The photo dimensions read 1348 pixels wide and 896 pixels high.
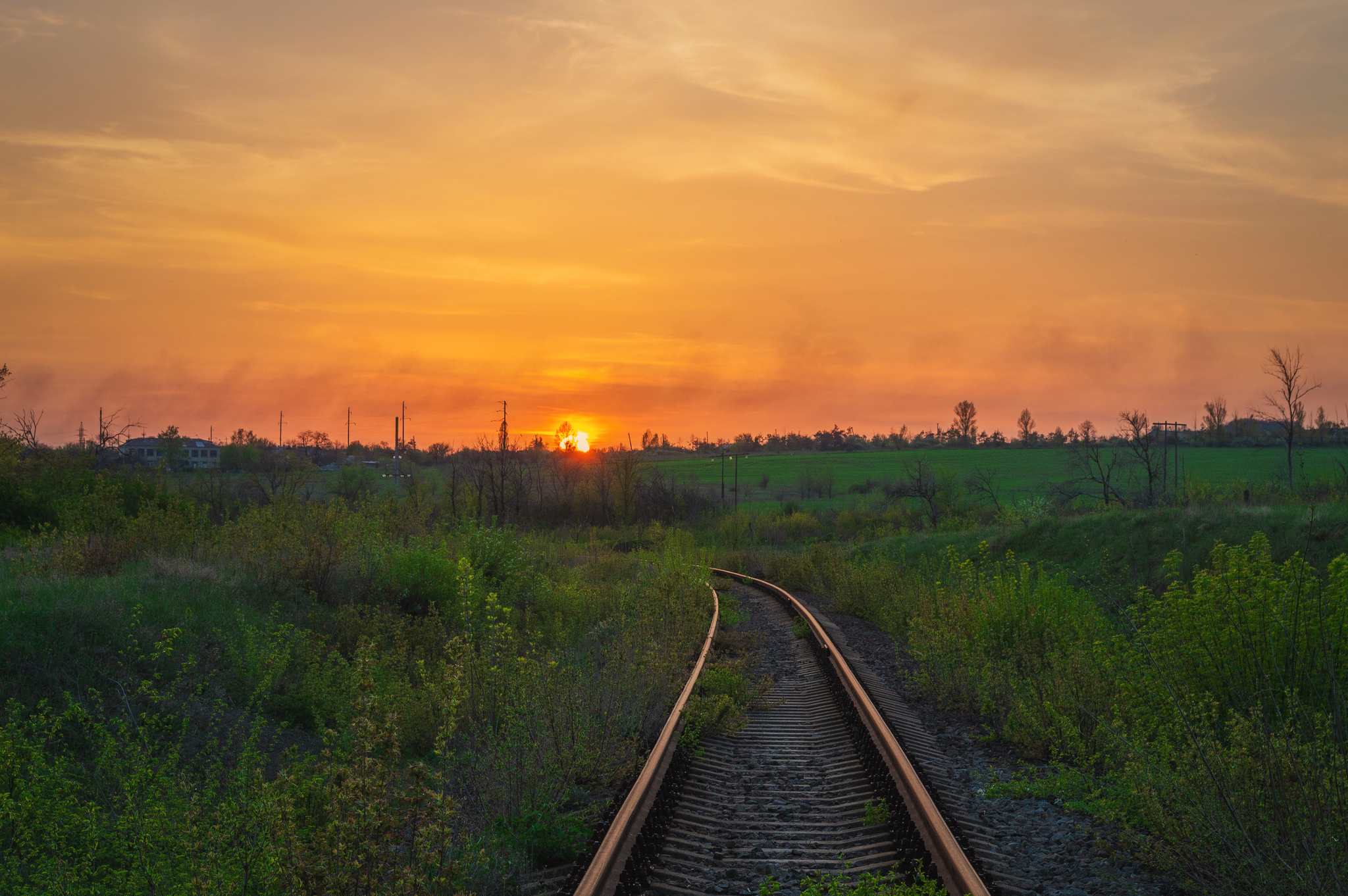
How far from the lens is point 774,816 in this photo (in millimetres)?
6191

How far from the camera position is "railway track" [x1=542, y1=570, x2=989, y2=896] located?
492cm

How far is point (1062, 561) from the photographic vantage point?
24328 millimetres

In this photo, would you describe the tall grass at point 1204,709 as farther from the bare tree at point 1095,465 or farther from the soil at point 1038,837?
the bare tree at point 1095,465

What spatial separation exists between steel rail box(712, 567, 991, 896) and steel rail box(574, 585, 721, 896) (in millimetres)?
1703

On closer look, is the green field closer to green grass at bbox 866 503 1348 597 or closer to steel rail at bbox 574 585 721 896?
green grass at bbox 866 503 1348 597

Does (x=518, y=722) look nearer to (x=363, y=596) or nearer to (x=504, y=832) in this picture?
(x=504, y=832)

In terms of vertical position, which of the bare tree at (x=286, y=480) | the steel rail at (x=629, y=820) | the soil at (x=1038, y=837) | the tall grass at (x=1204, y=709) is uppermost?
the bare tree at (x=286, y=480)

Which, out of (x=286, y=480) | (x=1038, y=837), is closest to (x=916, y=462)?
(x=286, y=480)

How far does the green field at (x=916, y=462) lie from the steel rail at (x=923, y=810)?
53659 millimetres

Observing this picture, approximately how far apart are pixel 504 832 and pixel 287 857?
1.31 m

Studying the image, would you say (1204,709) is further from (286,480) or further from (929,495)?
(929,495)

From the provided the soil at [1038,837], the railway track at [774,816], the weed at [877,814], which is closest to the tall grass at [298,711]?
the railway track at [774,816]

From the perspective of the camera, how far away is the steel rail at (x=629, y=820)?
463 centimetres

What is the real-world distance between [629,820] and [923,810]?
6.09 feet
